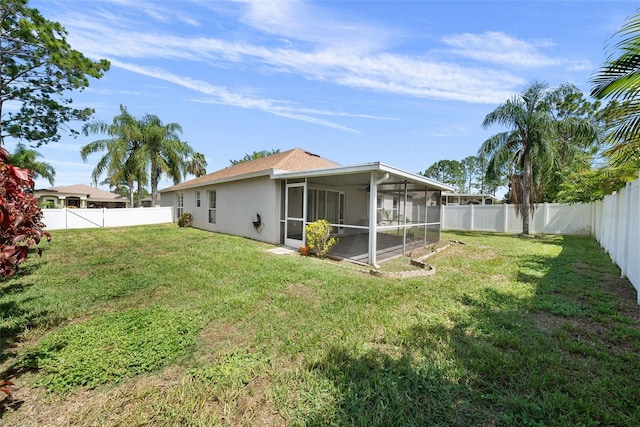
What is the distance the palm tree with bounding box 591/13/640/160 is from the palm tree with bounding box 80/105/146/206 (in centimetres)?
2345

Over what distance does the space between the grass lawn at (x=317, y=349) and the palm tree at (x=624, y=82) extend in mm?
2595

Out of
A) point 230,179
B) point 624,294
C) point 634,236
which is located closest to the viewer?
point 624,294

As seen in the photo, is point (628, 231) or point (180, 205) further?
point (180, 205)

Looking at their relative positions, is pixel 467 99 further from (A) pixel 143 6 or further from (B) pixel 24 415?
(B) pixel 24 415

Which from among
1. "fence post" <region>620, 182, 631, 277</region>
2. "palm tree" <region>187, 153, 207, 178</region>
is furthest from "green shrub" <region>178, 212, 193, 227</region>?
"palm tree" <region>187, 153, 207, 178</region>

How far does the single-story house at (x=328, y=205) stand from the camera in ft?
28.5

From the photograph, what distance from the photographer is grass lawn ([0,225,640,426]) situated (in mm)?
2213

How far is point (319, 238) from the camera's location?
820 cm

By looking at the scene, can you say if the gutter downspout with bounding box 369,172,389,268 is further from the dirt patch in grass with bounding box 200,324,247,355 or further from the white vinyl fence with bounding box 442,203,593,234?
the white vinyl fence with bounding box 442,203,593,234

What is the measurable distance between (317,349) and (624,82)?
4374 mm

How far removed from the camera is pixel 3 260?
2266 millimetres

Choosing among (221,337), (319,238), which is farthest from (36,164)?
(221,337)

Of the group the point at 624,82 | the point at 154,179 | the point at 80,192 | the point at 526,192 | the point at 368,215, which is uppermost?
the point at 154,179

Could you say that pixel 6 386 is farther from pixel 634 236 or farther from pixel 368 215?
pixel 368 215
